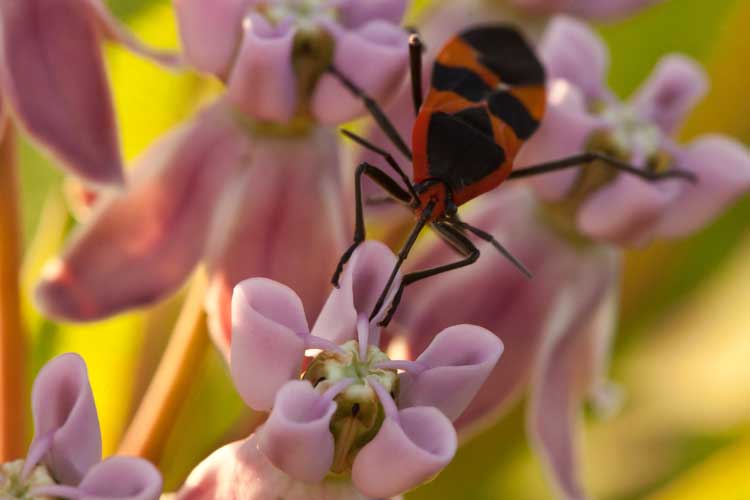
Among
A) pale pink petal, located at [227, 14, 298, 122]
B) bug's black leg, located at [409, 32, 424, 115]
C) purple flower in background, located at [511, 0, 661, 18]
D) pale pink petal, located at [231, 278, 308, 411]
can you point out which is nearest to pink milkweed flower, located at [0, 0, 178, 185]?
pale pink petal, located at [227, 14, 298, 122]

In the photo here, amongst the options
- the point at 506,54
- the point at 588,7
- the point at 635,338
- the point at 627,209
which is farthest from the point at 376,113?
the point at 635,338

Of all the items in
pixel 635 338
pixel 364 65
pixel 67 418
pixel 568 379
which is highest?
pixel 364 65

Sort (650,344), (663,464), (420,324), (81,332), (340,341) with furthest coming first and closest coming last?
(650,344) < (663,464) < (81,332) < (420,324) < (340,341)

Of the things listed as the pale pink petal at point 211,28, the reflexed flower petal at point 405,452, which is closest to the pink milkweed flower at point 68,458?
the reflexed flower petal at point 405,452

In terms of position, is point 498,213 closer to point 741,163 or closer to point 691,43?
point 741,163

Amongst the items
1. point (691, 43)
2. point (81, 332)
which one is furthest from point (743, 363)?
point (81, 332)

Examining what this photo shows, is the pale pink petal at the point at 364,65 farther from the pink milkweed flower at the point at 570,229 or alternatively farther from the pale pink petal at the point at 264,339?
the pale pink petal at the point at 264,339

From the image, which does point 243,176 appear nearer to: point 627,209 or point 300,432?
point 627,209
